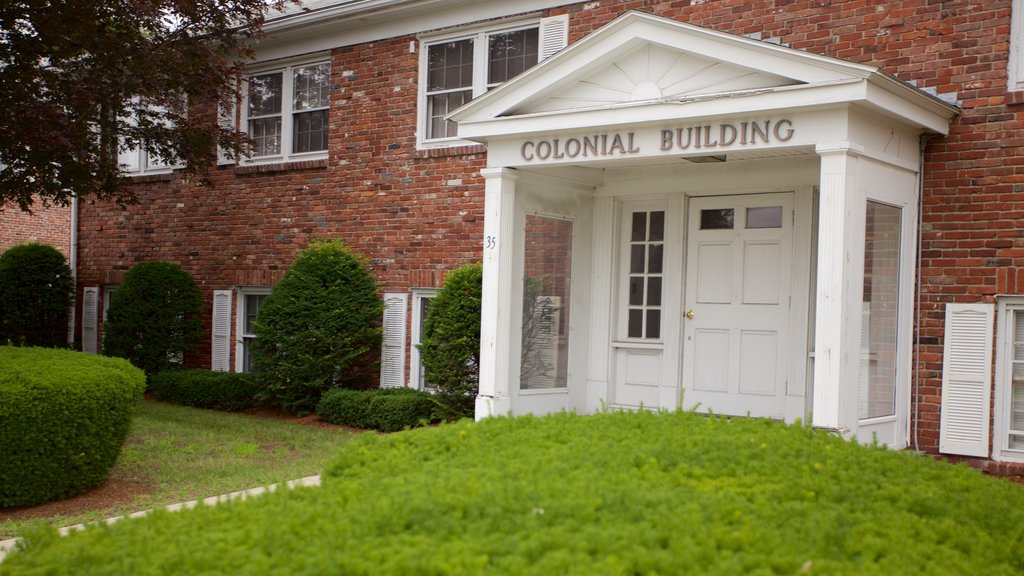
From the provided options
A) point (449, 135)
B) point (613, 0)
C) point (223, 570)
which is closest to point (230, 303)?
point (449, 135)

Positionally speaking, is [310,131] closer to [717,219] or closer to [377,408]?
[377,408]

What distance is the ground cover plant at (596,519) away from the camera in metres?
3.51

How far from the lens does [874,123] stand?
7965 mm

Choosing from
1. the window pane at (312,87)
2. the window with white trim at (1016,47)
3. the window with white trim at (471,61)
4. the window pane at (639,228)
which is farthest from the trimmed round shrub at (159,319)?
the window with white trim at (1016,47)

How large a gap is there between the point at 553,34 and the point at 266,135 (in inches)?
214

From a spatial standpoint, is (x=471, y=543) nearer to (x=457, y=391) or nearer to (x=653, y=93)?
(x=653, y=93)

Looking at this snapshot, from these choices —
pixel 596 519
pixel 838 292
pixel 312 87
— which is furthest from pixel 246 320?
pixel 596 519

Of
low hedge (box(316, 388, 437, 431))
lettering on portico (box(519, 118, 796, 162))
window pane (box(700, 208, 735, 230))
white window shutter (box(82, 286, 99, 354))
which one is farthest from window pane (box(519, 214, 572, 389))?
white window shutter (box(82, 286, 99, 354))

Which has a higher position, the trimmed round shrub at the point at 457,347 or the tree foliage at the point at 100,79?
the tree foliage at the point at 100,79

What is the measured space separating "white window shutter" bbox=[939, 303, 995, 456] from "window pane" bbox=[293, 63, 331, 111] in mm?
9048

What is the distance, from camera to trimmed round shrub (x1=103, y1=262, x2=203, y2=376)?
15.1 m

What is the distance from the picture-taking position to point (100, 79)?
1181 centimetres

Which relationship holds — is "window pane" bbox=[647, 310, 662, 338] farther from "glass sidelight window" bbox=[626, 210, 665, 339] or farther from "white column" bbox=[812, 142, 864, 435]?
"white column" bbox=[812, 142, 864, 435]

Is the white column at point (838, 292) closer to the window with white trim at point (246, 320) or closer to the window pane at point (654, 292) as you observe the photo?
the window pane at point (654, 292)
